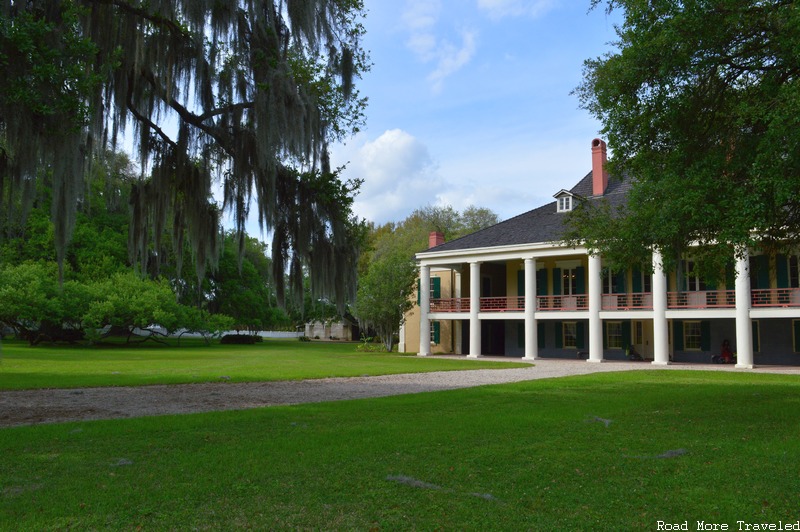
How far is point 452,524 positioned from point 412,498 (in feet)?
2.06

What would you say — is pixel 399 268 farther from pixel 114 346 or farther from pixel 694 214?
pixel 694 214

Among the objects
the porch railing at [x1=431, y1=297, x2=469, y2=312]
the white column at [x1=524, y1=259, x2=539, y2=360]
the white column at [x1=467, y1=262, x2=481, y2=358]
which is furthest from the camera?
the porch railing at [x1=431, y1=297, x2=469, y2=312]

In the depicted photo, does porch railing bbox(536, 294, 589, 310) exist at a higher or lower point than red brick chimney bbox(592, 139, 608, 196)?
lower

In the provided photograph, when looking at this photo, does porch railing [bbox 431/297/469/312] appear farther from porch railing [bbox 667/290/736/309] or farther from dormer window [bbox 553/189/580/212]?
porch railing [bbox 667/290/736/309]

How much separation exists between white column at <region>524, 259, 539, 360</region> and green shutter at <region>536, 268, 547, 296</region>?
2.06m

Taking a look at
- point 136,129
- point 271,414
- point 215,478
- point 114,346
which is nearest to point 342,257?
point 271,414

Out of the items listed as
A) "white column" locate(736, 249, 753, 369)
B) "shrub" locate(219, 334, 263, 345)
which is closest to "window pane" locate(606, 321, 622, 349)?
"white column" locate(736, 249, 753, 369)

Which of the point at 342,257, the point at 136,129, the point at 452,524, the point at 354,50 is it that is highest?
the point at 354,50

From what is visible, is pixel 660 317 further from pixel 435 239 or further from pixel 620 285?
pixel 435 239

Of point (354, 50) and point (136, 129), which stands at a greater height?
point (354, 50)

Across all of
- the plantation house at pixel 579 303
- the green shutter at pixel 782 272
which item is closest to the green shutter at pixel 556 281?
the plantation house at pixel 579 303

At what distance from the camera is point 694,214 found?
873cm

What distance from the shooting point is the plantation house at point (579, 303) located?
23.9 m

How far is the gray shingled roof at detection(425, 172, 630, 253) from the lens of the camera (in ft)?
91.5
